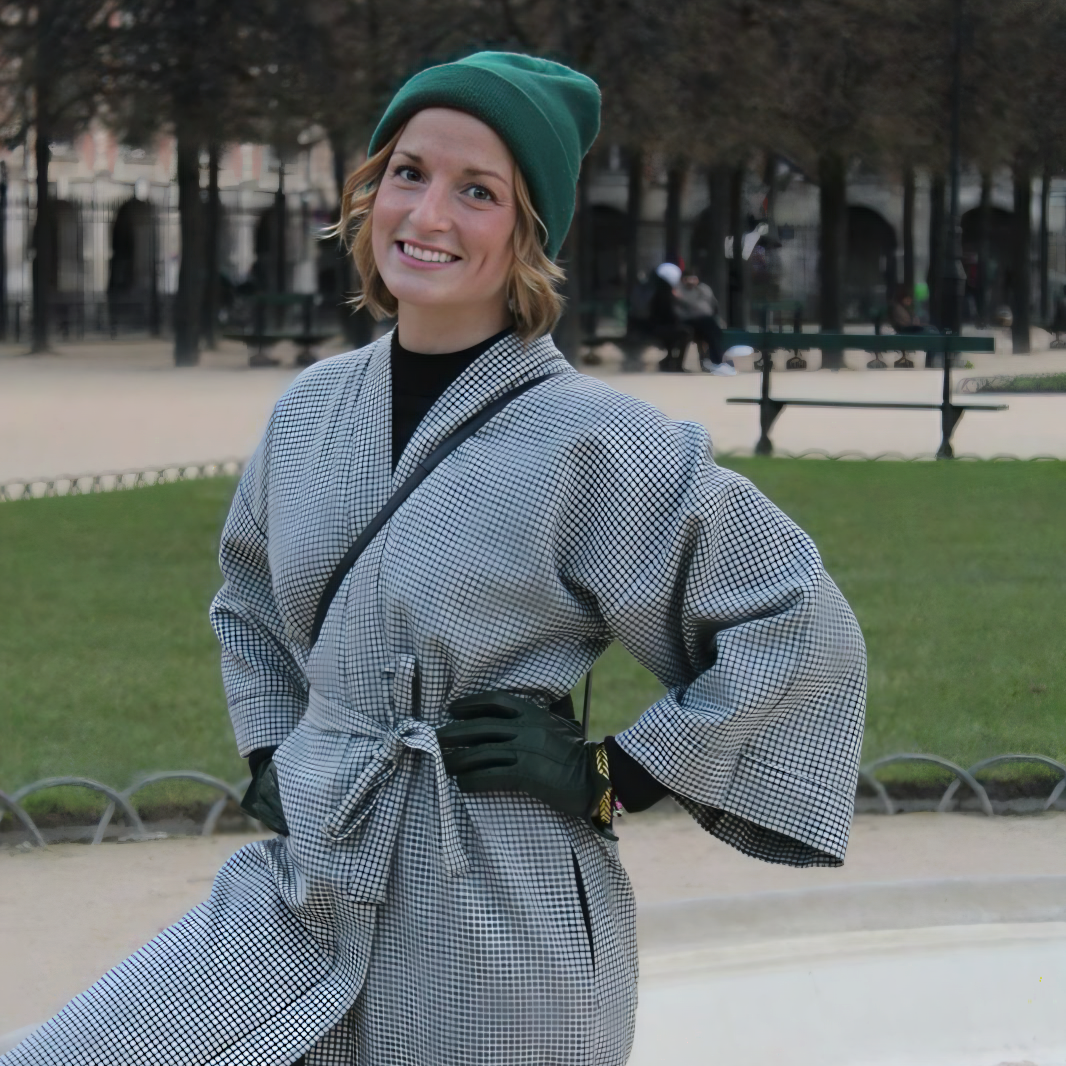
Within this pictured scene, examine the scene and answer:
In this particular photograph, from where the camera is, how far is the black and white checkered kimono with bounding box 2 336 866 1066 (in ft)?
7.56

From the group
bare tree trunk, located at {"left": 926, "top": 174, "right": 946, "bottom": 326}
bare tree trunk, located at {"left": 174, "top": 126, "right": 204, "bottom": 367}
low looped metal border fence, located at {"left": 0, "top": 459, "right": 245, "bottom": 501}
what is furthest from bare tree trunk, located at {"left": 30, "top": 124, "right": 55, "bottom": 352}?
bare tree trunk, located at {"left": 926, "top": 174, "right": 946, "bottom": 326}

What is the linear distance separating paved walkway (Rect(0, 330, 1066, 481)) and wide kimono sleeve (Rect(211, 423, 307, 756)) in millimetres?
9142

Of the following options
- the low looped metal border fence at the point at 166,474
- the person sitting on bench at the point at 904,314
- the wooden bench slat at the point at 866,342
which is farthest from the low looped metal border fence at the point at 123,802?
the person sitting on bench at the point at 904,314

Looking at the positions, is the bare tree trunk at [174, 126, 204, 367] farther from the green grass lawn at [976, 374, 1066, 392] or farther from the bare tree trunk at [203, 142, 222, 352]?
the green grass lawn at [976, 374, 1066, 392]

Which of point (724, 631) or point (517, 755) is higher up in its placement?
point (724, 631)

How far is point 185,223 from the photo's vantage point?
2656cm

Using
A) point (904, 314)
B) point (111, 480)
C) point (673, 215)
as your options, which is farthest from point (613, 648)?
point (673, 215)

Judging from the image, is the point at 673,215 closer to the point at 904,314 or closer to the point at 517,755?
the point at 904,314

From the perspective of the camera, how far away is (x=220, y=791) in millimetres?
5422

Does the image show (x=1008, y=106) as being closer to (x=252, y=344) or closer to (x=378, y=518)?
(x=252, y=344)

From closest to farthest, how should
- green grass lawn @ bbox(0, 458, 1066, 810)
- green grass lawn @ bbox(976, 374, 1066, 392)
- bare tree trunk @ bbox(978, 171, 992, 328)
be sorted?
green grass lawn @ bbox(0, 458, 1066, 810)
green grass lawn @ bbox(976, 374, 1066, 392)
bare tree trunk @ bbox(978, 171, 992, 328)

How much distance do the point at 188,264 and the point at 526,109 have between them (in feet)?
79.4

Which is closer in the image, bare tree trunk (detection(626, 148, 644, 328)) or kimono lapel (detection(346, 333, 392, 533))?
kimono lapel (detection(346, 333, 392, 533))

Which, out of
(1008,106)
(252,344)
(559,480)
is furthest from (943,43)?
(559,480)
